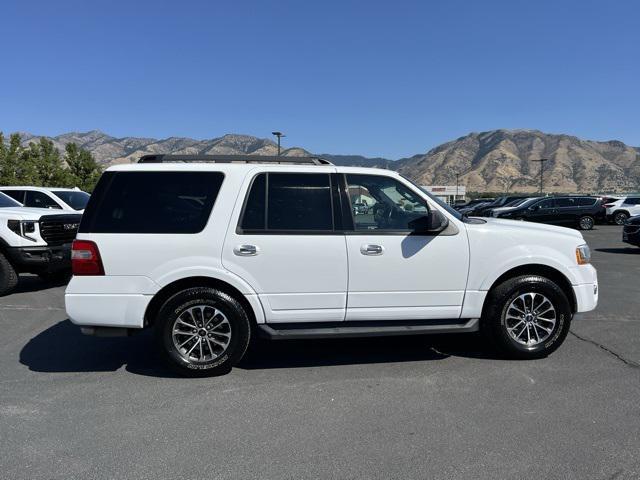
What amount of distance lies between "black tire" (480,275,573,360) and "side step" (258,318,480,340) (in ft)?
0.54

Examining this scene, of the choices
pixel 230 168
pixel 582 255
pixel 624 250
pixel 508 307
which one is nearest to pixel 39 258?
pixel 230 168

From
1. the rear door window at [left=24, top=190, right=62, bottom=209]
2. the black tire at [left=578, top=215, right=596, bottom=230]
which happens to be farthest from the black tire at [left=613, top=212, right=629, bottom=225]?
the rear door window at [left=24, top=190, right=62, bottom=209]

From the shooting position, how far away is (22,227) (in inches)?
300

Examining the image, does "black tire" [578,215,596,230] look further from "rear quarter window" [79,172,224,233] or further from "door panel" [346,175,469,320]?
"rear quarter window" [79,172,224,233]

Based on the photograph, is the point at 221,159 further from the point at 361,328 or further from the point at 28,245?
the point at 28,245

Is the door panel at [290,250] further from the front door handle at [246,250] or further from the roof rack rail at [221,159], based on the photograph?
the roof rack rail at [221,159]

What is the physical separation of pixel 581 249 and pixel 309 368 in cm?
297

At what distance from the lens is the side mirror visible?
4319mm

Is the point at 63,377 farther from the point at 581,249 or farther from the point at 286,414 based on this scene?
the point at 581,249

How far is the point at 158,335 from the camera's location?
4168mm

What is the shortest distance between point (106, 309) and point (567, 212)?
75.5 ft

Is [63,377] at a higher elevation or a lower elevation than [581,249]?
lower

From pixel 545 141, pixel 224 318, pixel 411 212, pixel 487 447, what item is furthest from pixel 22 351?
pixel 545 141

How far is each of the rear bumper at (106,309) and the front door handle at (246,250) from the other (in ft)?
2.88
